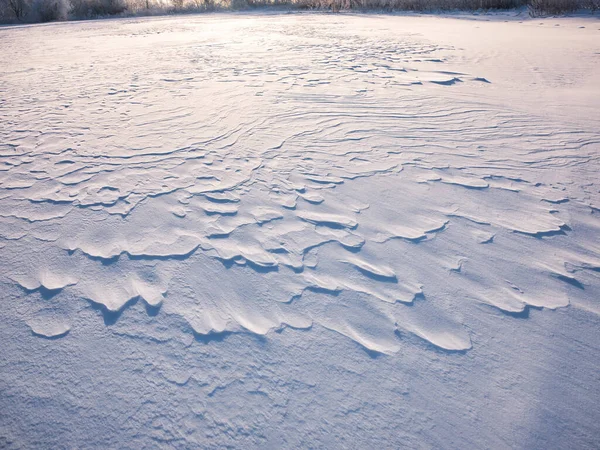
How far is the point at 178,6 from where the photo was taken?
16969mm

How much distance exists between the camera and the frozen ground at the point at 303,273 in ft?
3.33

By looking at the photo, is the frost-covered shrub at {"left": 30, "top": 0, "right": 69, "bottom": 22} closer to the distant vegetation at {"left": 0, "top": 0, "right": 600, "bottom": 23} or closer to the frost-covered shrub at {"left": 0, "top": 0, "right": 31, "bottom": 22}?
the distant vegetation at {"left": 0, "top": 0, "right": 600, "bottom": 23}

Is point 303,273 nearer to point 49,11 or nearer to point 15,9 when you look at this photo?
point 49,11

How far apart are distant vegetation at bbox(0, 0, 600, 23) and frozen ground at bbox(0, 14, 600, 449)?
33.9 ft

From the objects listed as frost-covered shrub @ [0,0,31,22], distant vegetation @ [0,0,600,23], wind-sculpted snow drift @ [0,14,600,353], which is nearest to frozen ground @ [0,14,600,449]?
wind-sculpted snow drift @ [0,14,600,353]

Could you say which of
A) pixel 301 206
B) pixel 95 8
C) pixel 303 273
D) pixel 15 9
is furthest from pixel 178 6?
pixel 303 273

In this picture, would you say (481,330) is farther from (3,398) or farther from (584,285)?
(3,398)

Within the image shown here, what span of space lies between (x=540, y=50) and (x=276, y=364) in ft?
21.0

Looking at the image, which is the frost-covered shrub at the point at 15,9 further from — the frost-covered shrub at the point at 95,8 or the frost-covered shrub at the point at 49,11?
the frost-covered shrub at the point at 95,8

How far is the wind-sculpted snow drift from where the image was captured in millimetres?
1375

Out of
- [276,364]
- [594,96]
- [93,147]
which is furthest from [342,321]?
[594,96]

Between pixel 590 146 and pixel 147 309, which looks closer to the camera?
pixel 147 309

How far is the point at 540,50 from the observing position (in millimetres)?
5098

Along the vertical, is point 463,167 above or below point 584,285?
above
